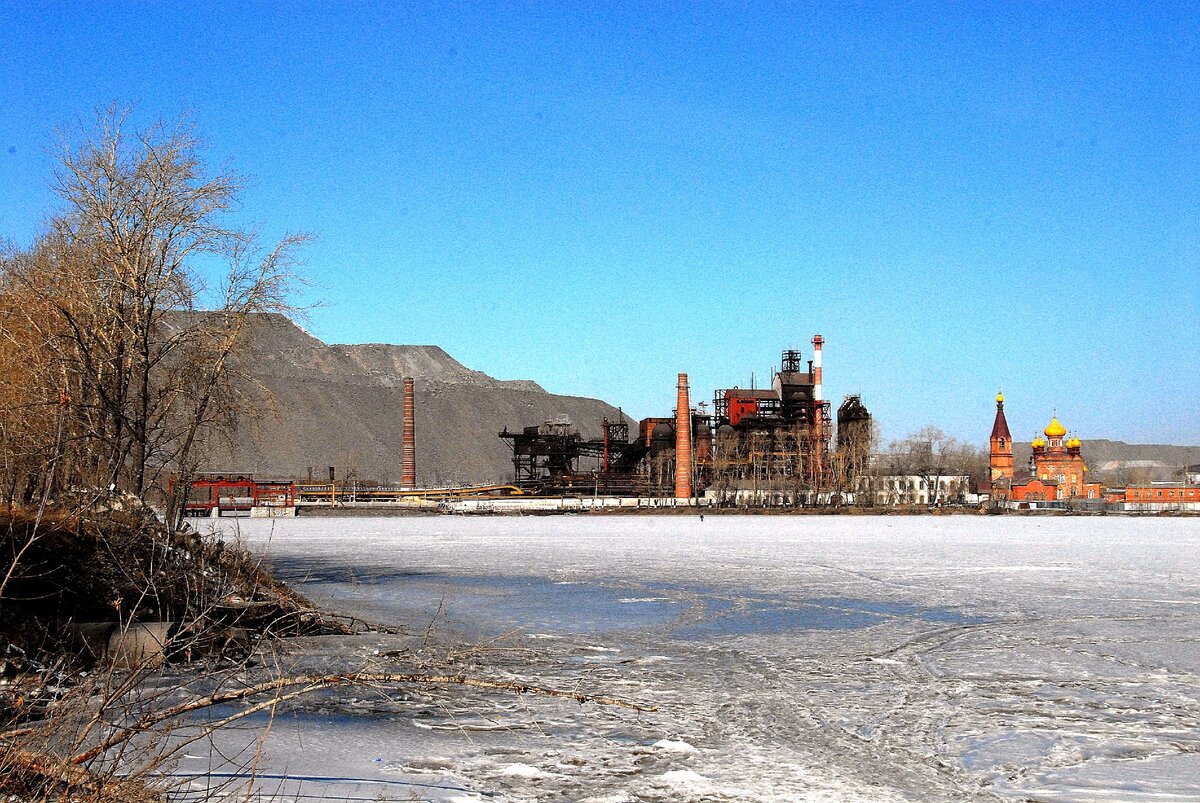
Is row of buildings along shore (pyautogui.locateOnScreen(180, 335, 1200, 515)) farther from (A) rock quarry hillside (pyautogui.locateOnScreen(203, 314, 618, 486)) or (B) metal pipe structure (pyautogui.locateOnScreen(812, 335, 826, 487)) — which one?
(A) rock quarry hillside (pyautogui.locateOnScreen(203, 314, 618, 486))

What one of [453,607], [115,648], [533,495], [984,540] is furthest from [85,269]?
[533,495]

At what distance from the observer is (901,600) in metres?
17.1

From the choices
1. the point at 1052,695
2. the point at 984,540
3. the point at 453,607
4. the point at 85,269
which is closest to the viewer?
the point at 1052,695

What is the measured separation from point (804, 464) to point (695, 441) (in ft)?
33.9

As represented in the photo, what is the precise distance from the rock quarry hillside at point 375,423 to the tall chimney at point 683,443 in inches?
2018

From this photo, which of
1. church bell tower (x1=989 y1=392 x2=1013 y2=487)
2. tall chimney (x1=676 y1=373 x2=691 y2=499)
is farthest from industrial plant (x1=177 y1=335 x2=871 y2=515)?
church bell tower (x1=989 y1=392 x2=1013 y2=487)

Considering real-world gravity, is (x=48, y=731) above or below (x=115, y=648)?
above

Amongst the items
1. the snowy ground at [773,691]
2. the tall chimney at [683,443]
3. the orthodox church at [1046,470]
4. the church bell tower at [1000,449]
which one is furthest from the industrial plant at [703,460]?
the snowy ground at [773,691]

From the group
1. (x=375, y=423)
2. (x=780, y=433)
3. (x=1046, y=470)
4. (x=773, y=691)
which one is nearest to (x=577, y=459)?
(x=780, y=433)

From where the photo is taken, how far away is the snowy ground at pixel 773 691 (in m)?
6.89

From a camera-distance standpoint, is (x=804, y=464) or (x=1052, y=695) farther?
(x=804, y=464)

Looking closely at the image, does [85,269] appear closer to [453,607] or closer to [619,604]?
[453,607]

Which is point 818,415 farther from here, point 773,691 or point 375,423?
point 375,423

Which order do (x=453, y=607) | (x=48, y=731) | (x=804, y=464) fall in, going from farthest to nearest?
(x=804, y=464) < (x=453, y=607) < (x=48, y=731)
